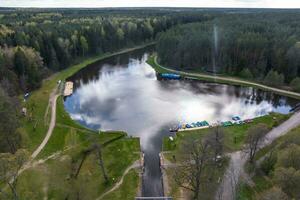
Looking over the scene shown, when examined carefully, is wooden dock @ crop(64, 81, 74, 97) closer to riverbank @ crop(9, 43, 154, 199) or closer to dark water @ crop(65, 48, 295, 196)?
dark water @ crop(65, 48, 295, 196)

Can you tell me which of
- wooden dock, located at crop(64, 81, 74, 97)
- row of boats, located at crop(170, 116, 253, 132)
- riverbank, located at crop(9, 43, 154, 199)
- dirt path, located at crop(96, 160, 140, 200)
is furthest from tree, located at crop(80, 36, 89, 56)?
dirt path, located at crop(96, 160, 140, 200)

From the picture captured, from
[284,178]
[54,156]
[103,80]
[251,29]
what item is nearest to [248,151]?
[284,178]

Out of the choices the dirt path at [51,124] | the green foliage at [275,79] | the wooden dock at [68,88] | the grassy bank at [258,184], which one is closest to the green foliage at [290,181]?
the grassy bank at [258,184]

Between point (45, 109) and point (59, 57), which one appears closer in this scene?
point (45, 109)

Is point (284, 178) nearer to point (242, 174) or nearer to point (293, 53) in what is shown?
point (242, 174)

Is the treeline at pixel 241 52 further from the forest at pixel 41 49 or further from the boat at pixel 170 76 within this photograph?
the forest at pixel 41 49

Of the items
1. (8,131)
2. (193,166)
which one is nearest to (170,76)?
(8,131)
